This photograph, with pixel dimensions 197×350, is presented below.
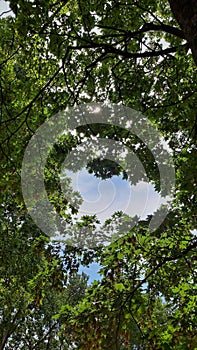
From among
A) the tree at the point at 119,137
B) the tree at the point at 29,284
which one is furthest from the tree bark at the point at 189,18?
the tree at the point at 29,284

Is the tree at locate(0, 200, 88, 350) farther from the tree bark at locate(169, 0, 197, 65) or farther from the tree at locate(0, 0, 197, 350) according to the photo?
the tree bark at locate(169, 0, 197, 65)

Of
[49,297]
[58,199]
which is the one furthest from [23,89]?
[49,297]

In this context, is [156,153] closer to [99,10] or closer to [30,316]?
[99,10]

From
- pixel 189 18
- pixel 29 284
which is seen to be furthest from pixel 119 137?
pixel 189 18

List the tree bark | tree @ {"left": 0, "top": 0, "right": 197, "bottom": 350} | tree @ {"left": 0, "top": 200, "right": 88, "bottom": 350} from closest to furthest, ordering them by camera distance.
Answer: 1. the tree bark
2. tree @ {"left": 0, "top": 0, "right": 197, "bottom": 350}
3. tree @ {"left": 0, "top": 200, "right": 88, "bottom": 350}

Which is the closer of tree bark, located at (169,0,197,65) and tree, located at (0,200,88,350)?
tree bark, located at (169,0,197,65)

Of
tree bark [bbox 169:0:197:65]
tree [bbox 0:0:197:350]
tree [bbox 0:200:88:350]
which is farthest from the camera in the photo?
tree [bbox 0:200:88:350]

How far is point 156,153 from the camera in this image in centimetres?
746

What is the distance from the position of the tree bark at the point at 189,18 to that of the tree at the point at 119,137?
6.90ft

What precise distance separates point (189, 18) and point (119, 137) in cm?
484

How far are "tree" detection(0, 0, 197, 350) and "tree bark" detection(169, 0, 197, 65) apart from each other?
210 centimetres

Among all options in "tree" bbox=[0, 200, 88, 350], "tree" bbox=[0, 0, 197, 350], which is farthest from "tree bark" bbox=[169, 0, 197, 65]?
"tree" bbox=[0, 200, 88, 350]

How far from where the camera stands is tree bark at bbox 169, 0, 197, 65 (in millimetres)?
2287

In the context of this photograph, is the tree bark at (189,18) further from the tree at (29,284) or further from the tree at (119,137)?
the tree at (29,284)
